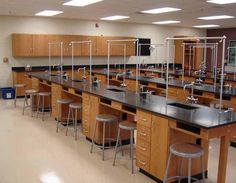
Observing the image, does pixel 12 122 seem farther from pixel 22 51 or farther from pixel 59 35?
pixel 59 35

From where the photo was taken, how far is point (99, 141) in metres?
4.38

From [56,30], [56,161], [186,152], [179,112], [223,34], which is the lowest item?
[56,161]

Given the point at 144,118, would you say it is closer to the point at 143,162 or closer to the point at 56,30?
the point at 143,162

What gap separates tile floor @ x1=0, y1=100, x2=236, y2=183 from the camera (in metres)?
3.35

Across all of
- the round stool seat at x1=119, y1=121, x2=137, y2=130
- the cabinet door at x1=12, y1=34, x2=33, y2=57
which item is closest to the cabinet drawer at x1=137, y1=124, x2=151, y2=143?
the round stool seat at x1=119, y1=121, x2=137, y2=130

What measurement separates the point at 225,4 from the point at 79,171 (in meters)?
4.88

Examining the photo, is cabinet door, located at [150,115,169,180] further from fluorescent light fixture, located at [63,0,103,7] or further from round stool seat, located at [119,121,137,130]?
fluorescent light fixture, located at [63,0,103,7]

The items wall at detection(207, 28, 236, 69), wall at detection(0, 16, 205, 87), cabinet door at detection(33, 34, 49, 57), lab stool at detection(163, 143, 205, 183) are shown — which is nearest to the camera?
lab stool at detection(163, 143, 205, 183)

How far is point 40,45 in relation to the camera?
8969 millimetres

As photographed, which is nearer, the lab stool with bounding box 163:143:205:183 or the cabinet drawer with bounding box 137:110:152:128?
the lab stool with bounding box 163:143:205:183

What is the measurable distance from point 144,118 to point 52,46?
663cm

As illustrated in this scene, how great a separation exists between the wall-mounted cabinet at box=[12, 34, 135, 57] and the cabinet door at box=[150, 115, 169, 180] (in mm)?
6627

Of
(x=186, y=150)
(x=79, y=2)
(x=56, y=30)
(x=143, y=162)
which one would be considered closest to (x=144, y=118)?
(x=143, y=162)

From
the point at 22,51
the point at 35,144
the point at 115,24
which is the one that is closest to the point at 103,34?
the point at 115,24
